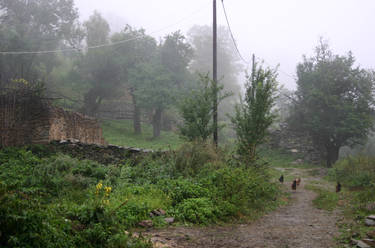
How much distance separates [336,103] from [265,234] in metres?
18.6

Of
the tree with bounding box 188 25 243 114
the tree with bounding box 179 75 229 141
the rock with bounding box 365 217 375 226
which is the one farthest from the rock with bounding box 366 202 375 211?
the tree with bounding box 188 25 243 114

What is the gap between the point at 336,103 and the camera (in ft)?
70.9

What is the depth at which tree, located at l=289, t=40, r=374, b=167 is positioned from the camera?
68.7 feet

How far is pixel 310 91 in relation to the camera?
2250 cm

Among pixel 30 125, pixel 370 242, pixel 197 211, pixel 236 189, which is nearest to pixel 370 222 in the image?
pixel 370 242

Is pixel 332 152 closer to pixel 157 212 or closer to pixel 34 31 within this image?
pixel 157 212

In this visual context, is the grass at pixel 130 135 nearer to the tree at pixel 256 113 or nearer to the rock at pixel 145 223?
the tree at pixel 256 113

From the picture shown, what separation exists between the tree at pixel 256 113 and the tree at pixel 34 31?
20665 millimetres

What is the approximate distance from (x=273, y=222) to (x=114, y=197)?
11.7 feet

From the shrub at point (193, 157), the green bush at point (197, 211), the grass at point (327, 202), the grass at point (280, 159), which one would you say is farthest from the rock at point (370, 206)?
the grass at point (280, 159)

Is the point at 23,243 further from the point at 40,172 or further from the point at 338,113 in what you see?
the point at 338,113

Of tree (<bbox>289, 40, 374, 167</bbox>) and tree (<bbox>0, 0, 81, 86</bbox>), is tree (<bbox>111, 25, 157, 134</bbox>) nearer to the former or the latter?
tree (<bbox>0, 0, 81, 86</bbox>)

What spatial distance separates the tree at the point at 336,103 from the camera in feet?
68.7

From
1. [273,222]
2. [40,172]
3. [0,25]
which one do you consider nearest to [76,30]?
[0,25]
